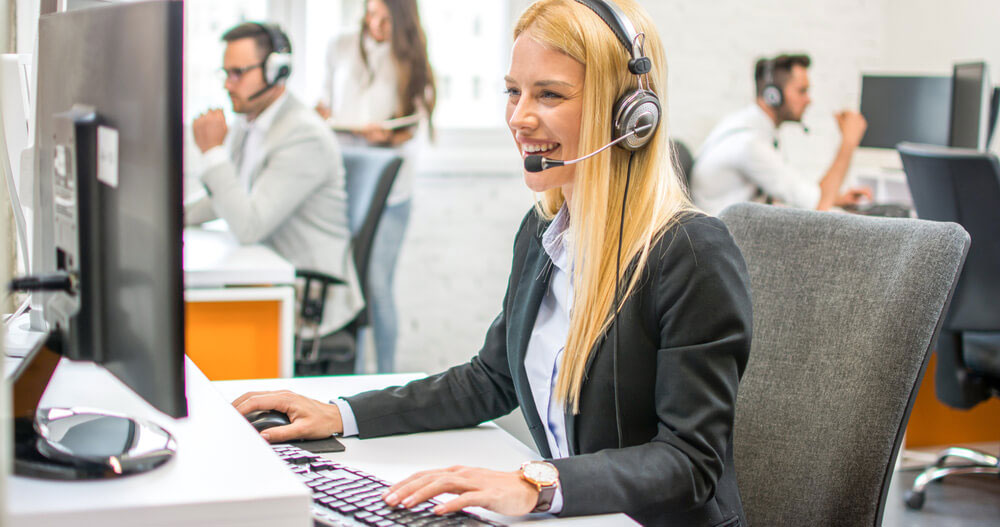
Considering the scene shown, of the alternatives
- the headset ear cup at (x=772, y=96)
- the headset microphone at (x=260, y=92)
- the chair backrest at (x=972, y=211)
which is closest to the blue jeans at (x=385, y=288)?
the headset microphone at (x=260, y=92)

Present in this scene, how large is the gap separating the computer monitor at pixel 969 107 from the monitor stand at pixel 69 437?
3.15 meters

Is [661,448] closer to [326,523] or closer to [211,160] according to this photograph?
[326,523]

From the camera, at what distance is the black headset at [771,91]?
3.79 meters

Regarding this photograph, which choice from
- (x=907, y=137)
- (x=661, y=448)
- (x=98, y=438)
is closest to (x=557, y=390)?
(x=661, y=448)

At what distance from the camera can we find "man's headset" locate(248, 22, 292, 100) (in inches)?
107

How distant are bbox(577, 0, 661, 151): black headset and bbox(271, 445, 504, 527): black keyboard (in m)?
0.45

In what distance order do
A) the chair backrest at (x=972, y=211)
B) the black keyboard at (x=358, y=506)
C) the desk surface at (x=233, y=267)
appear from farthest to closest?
the chair backrest at (x=972, y=211)
the desk surface at (x=233, y=267)
the black keyboard at (x=358, y=506)

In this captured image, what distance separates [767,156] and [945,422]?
112 centimetres

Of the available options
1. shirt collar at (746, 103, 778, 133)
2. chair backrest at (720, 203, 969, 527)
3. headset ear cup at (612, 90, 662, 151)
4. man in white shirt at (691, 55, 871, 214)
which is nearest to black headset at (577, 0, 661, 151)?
headset ear cup at (612, 90, 662, 151)

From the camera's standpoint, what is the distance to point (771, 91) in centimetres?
379

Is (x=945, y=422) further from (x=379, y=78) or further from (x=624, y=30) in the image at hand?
(x=624, y=30)

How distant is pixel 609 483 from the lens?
880 millimetres

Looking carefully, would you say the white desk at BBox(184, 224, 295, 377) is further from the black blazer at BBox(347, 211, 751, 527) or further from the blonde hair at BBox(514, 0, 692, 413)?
the blonde hair at BBox(514, 0, 692, 413)

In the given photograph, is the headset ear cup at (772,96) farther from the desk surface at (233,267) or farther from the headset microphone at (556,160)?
the headset microphone at (556,160)
